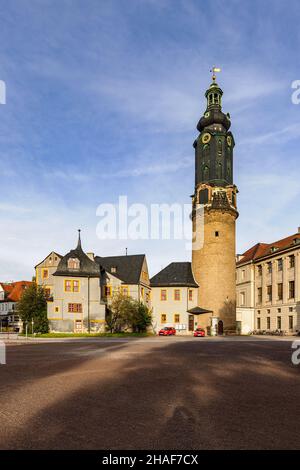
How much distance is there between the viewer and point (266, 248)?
61688 millimetres

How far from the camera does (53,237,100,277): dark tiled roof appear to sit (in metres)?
47.4

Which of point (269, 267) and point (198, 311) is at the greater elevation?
point (269, 267)

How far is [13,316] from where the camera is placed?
239 ft

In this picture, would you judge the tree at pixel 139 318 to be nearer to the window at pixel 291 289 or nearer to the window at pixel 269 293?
the window at pixel 269 293

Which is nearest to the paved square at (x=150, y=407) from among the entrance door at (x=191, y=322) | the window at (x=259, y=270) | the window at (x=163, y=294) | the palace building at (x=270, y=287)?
the palace building at (x=270, y=287)

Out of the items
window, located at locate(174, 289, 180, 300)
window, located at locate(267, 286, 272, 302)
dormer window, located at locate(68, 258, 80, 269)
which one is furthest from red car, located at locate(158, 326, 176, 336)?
window, located at locate(267, 286, 272, 302)

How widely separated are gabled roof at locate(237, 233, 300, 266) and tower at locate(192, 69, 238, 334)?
622cm

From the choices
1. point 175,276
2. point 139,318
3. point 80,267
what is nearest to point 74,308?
point 80,267

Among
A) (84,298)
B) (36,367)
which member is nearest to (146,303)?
(84,298)

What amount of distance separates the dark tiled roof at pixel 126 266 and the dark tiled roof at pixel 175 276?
14.9 feet

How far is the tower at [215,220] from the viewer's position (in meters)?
53.5

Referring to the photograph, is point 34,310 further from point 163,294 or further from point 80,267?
point 163,294

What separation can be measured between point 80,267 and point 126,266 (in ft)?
29.8
